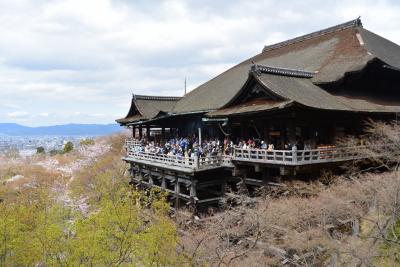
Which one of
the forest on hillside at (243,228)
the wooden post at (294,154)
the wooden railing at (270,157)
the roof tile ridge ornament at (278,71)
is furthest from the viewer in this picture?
the roof tile ridge ornament at (278,71)

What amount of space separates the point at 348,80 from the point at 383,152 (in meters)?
5.20

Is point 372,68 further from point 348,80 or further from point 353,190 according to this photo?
point 353,190

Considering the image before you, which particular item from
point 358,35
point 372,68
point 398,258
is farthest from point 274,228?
point 358,35

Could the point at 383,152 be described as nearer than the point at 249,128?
Yes

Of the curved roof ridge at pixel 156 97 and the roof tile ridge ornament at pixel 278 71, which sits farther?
the curved roof ridge at pixel 156 97

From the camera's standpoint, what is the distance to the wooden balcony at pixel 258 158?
15641 mm

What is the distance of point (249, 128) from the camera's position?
21281 mm

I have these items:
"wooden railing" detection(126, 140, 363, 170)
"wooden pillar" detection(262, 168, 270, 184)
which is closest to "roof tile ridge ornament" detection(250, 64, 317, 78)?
"wooden railing" detection(126, 140, 363, 170)

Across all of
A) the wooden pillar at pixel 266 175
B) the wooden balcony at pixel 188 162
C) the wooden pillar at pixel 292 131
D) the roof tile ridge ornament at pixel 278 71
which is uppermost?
the roof tile ridge ornament at pixel 278 71

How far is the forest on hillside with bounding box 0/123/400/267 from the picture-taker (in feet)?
34.7

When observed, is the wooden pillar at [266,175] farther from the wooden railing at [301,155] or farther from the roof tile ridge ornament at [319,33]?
the roof tile ridge ornament at [319,33]

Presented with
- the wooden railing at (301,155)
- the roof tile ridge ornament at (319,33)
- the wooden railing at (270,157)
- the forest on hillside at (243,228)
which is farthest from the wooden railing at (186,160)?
the roof tile ridge ornament at (319,33)

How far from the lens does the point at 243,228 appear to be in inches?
623

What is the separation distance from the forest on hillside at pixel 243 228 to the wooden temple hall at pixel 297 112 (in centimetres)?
107
